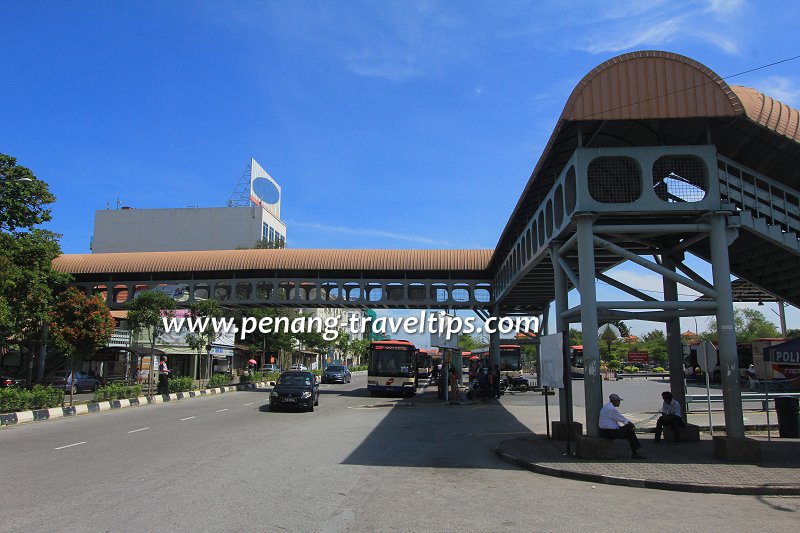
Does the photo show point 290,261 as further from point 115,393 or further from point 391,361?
point 115,393

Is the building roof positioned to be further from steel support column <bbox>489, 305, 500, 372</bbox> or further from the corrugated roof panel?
the corrugated roof panel

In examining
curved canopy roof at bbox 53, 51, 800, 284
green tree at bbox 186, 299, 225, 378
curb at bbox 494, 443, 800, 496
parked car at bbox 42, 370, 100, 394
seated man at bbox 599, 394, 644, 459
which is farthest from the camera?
green tree at bbox 186, 299, 225, 378

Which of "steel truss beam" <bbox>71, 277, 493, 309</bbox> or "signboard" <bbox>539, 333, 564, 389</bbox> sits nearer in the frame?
"signboard" <bbox>539, 333, 564, 389</bbox>

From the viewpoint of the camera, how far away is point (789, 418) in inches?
564

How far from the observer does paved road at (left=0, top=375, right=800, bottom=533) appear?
6629 mm

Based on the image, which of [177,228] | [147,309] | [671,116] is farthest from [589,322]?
[177,228]

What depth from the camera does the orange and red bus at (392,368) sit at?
31.6 m

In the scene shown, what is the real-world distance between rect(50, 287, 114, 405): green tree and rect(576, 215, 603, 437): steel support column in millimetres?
19603

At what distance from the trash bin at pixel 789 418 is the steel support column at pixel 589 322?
19.9 ft

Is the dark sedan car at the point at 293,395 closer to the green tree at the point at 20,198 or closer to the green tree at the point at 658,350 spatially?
the green tree at the point at 20,198

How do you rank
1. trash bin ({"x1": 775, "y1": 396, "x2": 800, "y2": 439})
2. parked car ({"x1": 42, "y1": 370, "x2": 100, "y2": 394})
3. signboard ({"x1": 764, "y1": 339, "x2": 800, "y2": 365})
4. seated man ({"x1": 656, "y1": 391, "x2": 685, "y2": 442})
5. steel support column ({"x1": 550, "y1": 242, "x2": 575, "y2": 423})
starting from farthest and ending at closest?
parked car ({"x1": 42, "y1": 370, "x2": 100, "y2": 394}) → signboard ({"x1": 764, "y1": 339, "x2": 800, "y2": 365}) → trash bin ({"x1": 775, "y1": 396, "x2": 800, "y2": 439}) → steel support column ({"x1": 550, "y1": 242, "x2": 575, "y2": 423}) → seated man ({"x1": 656, "y1": 391, "x2": 685, "y2": 442})

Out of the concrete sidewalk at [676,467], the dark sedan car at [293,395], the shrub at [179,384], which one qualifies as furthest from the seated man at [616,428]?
the shrub at [179,384]

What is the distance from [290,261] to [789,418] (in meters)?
26.0

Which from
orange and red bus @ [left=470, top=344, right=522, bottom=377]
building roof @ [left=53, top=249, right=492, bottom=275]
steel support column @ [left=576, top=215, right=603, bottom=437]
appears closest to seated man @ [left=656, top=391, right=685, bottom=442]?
steel support column @ [left=576, top=215, right=603, bottom=437]
